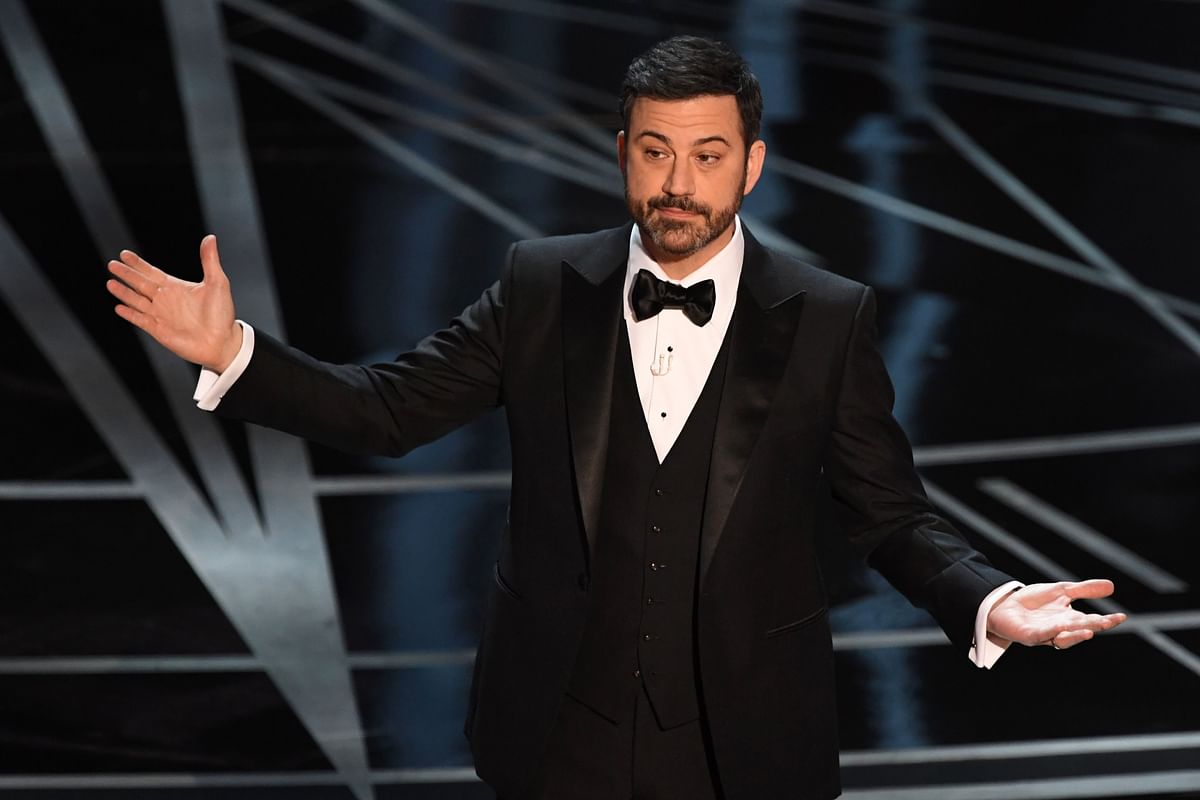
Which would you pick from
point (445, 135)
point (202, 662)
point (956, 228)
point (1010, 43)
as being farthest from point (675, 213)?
point (1010, 43)

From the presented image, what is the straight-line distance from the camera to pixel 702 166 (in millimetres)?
2451

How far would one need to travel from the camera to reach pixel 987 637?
2.49 meters

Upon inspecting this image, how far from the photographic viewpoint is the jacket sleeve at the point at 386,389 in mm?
2482

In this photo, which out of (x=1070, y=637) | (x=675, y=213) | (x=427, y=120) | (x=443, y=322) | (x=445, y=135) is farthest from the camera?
(x=427, y=120)

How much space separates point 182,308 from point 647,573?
2.38 feet

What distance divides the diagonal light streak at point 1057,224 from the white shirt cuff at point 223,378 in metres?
4.89

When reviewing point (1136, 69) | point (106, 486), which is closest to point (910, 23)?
point (1136, 69)

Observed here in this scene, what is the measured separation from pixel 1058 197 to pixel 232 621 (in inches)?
191

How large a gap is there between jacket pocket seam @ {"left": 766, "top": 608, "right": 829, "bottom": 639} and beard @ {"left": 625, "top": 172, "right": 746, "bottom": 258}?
55 cm

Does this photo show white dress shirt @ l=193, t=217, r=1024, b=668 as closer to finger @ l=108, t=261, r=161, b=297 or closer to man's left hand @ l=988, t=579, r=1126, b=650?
man's left hand @ l=988, t=579, r=1126, b=650

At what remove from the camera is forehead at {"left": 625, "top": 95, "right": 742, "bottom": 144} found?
2.43 meters

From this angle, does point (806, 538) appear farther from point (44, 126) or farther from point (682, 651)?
point (44, 126)

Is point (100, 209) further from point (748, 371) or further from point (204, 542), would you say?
point (748, 371)

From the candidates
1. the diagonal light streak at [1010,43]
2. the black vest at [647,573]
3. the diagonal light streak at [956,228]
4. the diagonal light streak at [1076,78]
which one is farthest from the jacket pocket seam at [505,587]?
the diagonal light streak at [1010,43]
